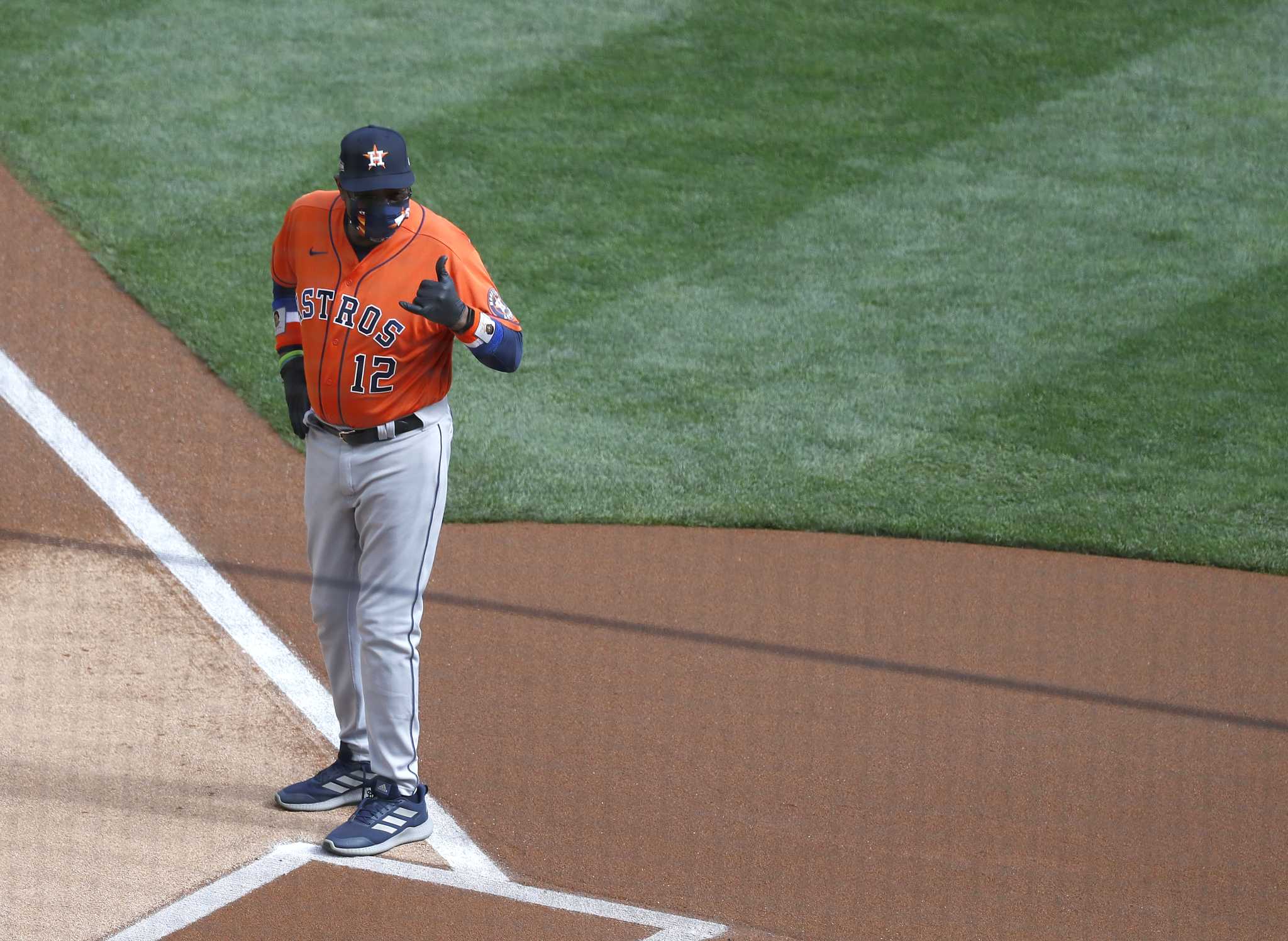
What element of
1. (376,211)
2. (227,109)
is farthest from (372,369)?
(227,109)

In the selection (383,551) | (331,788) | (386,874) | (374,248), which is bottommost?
(386,874)

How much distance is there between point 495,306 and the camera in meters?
4.13

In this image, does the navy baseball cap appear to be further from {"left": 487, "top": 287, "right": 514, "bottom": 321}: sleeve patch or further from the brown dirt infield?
the brown dirt infield

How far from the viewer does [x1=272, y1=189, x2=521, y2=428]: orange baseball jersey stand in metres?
4.01

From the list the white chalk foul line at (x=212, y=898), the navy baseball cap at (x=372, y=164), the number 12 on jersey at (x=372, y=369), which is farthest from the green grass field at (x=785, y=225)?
the navy baseball cap at (x=372, y=164)

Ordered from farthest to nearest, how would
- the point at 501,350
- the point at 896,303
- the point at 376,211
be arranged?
the point at 896,303, the point at 501,350, the point at 376,211

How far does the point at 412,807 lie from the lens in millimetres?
4227

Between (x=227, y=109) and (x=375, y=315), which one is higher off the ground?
(x=227, y=109)

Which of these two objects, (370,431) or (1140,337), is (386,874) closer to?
(370,431)

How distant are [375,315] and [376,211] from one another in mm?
264

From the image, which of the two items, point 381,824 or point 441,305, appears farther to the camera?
point 381,824

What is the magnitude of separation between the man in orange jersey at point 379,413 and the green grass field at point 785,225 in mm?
1952

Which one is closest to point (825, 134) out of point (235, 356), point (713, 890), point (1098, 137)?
point (1098, 137)

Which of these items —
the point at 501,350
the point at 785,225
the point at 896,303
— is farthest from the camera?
the point at 785,225
